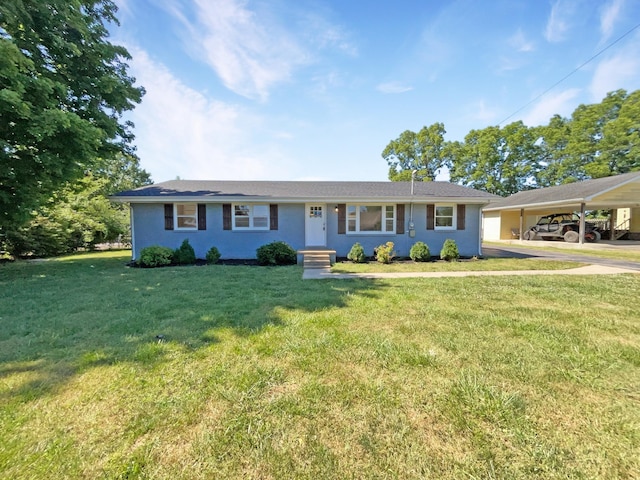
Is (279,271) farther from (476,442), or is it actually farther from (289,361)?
(476,442)

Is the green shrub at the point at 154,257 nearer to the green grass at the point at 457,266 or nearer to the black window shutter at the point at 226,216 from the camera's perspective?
the black window shutter at the point at 226,216

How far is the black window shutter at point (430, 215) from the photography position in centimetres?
1126

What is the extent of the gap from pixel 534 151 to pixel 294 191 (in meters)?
31.1

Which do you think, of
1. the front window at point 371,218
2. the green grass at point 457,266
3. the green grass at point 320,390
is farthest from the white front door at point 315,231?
the green grass at point 320,390

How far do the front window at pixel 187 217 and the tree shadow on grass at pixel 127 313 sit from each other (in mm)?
3344

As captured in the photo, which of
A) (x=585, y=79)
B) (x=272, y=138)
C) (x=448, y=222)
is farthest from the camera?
(x=272, y=138)

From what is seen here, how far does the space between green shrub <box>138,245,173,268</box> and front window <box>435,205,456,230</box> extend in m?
10.6

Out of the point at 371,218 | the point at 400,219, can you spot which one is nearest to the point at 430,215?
the point at 400,219

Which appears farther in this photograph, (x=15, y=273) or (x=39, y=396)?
(x=15, y=273)

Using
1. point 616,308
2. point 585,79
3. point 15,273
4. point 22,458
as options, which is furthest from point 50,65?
point 585,79

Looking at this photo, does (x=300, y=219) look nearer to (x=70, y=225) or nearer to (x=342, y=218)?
(x=342, y=218)

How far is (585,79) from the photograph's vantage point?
34.4 ft

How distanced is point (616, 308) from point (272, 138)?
46.1ft

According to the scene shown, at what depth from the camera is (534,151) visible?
2939 centimetres
